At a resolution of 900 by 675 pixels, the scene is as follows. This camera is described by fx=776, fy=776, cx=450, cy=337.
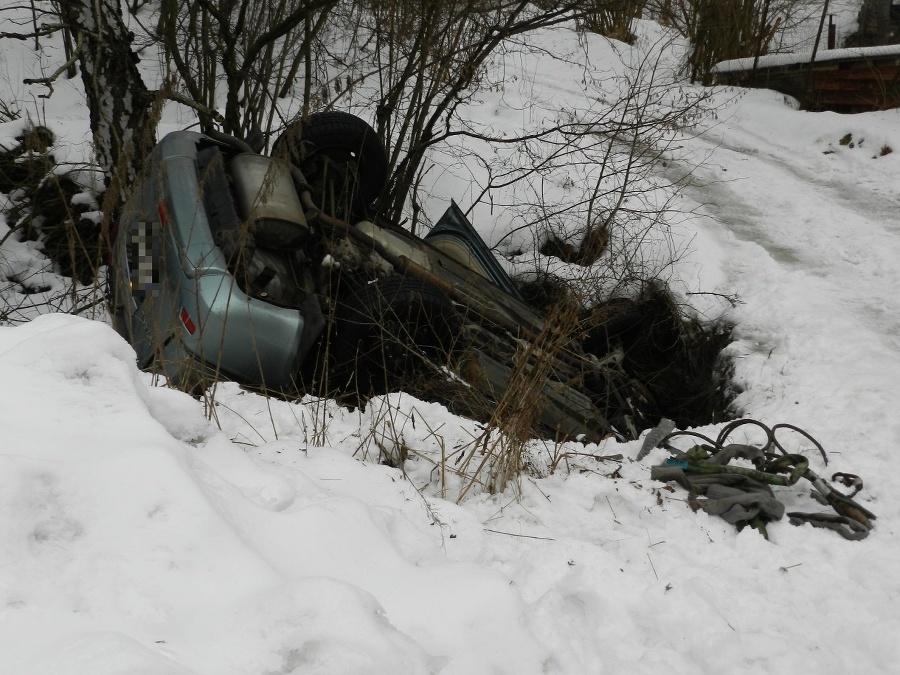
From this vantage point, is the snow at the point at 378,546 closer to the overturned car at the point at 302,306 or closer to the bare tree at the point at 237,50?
the overturned car at the point at 302,306

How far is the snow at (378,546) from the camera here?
1.55m

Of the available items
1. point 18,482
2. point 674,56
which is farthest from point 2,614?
point 674,56

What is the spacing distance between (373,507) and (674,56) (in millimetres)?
14895

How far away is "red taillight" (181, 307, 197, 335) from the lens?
3822mm

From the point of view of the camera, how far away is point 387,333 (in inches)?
162

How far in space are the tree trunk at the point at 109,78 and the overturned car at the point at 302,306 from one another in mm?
885

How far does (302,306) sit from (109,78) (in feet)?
8.76

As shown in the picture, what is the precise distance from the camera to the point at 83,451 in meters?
1.92

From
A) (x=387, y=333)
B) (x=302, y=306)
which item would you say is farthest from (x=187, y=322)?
(x=387, y=333)

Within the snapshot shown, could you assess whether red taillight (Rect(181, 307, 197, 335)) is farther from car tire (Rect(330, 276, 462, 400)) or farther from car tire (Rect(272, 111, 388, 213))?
car tire (Rect(272, 111, 388, 213))

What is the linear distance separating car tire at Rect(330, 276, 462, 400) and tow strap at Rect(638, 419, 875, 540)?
4.26ft

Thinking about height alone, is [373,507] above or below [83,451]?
below

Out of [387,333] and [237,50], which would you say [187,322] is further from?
[237,50]

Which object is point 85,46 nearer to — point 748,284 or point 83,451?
point 83,451
